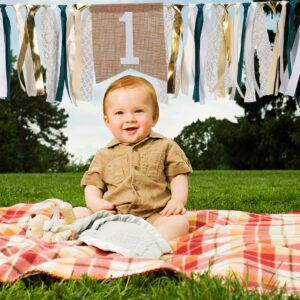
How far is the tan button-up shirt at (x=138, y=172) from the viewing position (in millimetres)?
2766

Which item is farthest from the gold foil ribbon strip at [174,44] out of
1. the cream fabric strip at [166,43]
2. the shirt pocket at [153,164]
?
the shirt pocket at [153,164]

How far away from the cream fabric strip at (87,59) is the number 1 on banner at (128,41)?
9.1 inches

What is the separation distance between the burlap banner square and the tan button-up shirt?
1.09m

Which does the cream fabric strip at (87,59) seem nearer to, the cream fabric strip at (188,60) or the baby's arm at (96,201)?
the cream fabric strip at (188,60)

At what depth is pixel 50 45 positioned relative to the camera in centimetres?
406

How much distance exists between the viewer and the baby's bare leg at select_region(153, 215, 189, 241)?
102 inches

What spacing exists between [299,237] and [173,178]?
2.13 feet

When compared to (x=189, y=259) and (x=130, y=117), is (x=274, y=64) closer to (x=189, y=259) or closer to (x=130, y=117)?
(x=130, y=117)

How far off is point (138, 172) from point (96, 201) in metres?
0.24

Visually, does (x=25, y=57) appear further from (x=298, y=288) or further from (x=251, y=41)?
(x=298, y=288)

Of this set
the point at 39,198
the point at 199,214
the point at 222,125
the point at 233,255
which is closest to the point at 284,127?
the point at 222,125

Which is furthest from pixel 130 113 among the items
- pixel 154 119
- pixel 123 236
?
pixel 123 236

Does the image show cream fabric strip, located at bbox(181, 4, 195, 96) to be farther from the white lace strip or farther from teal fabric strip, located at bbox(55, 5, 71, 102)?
teal fabric strip, located at bbox(55, 5, 71, 102)

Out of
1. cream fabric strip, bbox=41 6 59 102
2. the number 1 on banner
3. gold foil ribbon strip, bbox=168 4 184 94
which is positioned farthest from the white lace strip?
cream fabric strip, bbox=41 6 59 102
